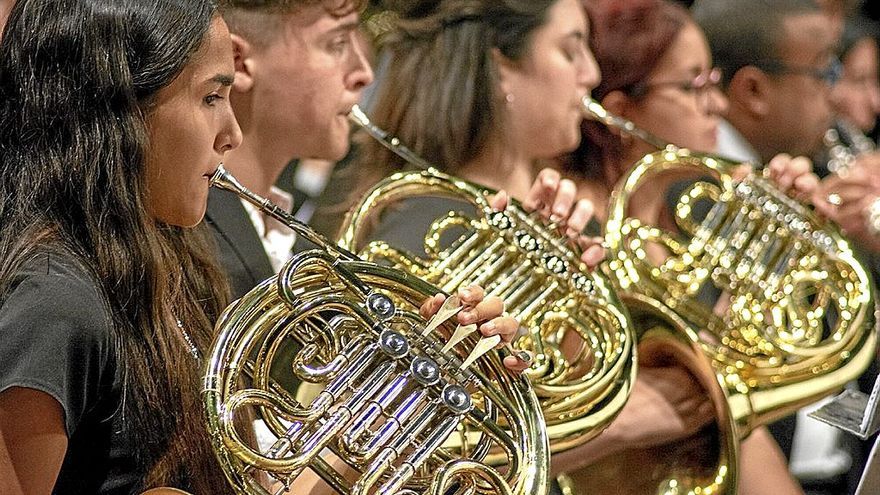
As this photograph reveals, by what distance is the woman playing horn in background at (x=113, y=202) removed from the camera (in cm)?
139

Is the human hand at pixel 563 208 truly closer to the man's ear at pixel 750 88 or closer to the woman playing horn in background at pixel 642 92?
the woman playing horn in background at pixel 642 92

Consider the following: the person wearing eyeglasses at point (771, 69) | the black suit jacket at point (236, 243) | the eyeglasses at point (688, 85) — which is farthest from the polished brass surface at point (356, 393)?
the person wearing eyeglasses at point (771, 69)

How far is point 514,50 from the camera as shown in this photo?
2.47m

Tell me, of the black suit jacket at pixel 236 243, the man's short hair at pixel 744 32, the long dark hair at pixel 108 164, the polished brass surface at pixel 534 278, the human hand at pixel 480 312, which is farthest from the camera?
the man's short hair at pixel 744 32

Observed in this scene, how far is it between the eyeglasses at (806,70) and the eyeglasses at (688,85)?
494mm

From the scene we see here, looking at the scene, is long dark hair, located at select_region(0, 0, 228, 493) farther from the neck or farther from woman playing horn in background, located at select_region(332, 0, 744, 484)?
the neck

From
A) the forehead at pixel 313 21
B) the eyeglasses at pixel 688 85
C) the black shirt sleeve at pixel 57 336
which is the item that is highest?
the black shirt sleeve at pixel 57 336

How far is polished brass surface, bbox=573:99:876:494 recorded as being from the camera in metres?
2.24

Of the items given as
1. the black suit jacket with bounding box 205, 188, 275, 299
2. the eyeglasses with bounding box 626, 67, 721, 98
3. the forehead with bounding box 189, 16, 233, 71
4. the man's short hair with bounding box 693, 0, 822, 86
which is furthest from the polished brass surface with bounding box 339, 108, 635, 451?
the man's short hair with bounding box 693, 0, 822, 86

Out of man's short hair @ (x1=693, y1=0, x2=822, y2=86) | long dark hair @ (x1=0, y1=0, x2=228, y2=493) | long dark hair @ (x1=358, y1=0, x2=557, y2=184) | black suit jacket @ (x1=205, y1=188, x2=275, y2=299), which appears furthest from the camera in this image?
man's short hair @ (x1=693, y1=0, x2=822, y2=86)

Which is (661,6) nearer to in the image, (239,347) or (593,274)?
(593,274)

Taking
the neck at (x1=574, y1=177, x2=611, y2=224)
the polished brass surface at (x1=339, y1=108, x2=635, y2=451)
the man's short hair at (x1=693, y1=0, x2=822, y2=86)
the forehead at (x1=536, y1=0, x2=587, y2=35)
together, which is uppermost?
the forehead at (x1=536, y1=0, x2=587, y2=35)

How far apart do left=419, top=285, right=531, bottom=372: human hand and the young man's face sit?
23.7 inches

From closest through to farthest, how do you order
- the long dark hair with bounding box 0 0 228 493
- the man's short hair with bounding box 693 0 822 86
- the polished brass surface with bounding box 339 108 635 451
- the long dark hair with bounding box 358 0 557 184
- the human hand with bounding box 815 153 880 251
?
the long dark hair with bounding box 0 0 228 493 → the polished brass surface with bounding box 339 108 635 451 → the long dark hair with bounding box 358 0 557 184 → the human hand with bounding box 815 153 880 251 → the man's short hair with bounding box 693 0 822 86
